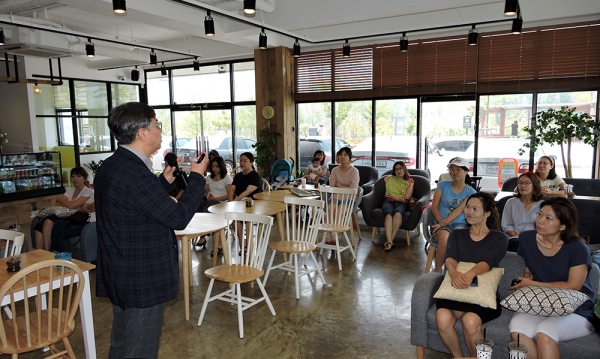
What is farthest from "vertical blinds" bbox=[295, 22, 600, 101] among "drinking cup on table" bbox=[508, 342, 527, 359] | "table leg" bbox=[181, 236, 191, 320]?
"drinking cup on table" bbox=[508, 342, 527, 359]

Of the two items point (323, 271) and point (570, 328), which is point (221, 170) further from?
point (570, 328)

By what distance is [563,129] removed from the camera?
20.4ft

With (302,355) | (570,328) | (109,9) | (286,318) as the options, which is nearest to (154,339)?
(302,355)

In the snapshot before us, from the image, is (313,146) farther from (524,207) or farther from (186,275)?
(186,275)

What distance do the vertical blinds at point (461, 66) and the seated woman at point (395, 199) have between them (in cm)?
243

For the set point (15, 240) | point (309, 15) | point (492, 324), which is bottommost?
point (492, 324)

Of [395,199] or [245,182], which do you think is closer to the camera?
[245,182]

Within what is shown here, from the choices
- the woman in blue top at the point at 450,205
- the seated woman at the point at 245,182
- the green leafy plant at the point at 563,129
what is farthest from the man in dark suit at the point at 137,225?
the green leafy plant at the point at 563,129

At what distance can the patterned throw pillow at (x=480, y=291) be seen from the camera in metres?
2.75

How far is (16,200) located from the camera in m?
6.91

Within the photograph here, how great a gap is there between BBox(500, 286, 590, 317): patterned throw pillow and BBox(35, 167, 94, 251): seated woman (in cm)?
446

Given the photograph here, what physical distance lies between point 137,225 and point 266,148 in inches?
272

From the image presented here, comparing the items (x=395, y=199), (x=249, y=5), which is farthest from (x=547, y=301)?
(x=249, y=5)

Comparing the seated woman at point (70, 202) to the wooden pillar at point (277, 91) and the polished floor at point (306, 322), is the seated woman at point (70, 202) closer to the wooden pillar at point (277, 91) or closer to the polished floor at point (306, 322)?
the polished floor at point (306, 322)
